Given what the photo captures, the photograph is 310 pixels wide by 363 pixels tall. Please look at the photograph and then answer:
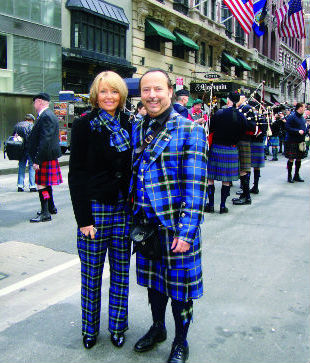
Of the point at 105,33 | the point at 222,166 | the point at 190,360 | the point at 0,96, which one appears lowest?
the point at 190,360

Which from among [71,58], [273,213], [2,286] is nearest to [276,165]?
[273,213]

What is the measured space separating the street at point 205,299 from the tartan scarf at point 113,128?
1.44 m

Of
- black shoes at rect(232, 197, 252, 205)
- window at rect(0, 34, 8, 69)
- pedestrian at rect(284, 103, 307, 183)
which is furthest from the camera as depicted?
window at rect(0, 34, 8, 69)

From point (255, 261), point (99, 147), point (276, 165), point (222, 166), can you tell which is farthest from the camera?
point (276, 165)

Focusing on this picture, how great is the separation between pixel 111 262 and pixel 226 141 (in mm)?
4808

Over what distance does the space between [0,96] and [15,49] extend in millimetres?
2152

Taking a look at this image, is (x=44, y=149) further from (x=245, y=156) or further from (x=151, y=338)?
(x=151, y=338)

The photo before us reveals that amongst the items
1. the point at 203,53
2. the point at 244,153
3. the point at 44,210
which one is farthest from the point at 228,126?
the point at 203,53

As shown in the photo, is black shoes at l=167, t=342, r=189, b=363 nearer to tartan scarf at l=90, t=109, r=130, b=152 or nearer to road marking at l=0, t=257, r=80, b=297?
tartan scarf at l=90, t=109, r=130, b=152

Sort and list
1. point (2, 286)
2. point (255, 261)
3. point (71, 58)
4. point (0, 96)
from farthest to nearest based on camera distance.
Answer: point (71, 58)
point (0, 96)
point (255, 261)
point (2, 286)

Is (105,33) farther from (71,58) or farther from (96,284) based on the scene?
(96,284)

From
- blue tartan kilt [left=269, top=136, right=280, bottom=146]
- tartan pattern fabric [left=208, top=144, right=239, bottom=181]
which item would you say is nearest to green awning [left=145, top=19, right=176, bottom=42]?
blue tartan kilt [left=269, top=136, right=280, bottom=146]

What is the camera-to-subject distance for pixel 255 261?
203 inches

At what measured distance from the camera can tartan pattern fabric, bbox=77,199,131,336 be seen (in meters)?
3.06
